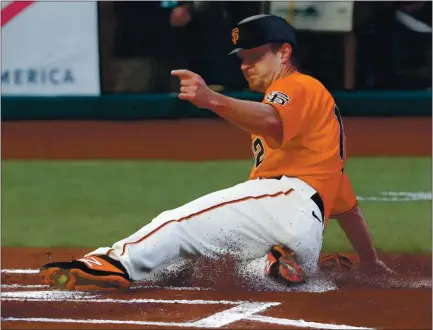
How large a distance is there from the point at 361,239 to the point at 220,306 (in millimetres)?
996

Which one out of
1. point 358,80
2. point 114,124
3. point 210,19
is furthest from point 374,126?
point 114,124

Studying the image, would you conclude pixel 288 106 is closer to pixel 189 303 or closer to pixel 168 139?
pixel 189 303

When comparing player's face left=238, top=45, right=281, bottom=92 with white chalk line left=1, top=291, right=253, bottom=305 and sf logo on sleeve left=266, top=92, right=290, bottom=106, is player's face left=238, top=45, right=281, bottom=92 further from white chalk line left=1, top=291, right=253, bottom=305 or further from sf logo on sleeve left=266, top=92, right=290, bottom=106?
white chalk line left=1, top=291, right=253, bottom=305

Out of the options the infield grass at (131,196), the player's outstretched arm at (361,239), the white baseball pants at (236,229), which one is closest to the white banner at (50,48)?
the infield grass at (131,196)

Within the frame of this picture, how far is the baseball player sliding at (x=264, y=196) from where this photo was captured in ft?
12.1

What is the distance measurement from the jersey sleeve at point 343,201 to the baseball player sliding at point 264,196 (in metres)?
0.07

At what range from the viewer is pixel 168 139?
10.3 m

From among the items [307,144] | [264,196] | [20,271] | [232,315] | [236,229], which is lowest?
[20,271]

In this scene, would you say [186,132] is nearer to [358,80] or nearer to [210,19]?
[210,19]

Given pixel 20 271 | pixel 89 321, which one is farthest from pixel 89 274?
pixel 20 271

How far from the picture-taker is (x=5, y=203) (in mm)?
6688

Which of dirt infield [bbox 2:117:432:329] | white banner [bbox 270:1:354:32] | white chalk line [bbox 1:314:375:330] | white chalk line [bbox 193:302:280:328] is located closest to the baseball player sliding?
dirt infield [bbox 2:117:432:329]

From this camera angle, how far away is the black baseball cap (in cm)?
399

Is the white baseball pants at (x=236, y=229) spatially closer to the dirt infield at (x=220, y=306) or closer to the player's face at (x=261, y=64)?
the dirt infield at (x=220, y=306)
